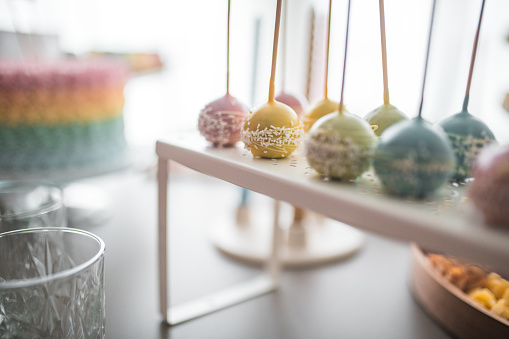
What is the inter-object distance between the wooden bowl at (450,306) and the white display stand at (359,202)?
20 cm

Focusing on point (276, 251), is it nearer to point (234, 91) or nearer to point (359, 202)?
point (359, 202)

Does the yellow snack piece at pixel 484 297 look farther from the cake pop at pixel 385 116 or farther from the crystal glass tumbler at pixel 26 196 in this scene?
the crystal glass tumbler at pixel 26 196

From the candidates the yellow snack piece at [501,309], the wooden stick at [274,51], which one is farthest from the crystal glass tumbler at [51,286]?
the yellow snack piece at [501,309]

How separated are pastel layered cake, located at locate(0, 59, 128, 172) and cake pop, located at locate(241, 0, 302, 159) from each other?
1.41 feet

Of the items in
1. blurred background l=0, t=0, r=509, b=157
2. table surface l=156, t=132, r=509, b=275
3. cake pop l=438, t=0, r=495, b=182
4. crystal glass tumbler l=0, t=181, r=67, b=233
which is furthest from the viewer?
blurred background l=0, t=0, r=509, b=157

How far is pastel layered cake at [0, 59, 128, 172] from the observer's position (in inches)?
26.3

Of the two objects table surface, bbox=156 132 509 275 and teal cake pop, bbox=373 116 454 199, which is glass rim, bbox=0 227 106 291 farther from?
teal cake pop, bbox=373 116 454 199

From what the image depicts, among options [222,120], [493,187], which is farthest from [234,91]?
[493,187]

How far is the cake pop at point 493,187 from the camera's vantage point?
249 mm

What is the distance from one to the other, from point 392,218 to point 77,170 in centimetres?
61

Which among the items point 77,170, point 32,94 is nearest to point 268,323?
point 77,170

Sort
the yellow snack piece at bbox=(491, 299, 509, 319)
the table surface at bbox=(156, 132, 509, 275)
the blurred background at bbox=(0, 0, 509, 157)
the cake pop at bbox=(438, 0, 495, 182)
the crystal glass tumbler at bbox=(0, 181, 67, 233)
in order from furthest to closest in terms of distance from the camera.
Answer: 1. the blurred background at bbox=(0, 0, 509, 157)
2. the crystal glass tumbler at bbox=(0, 181, 67, 233)
3. the yellow snack piece at bbox=(491, 299, 509, 319)
4. the cake pop at bbox=(438, 0, 495, 182)
5. the table surface at bbox=(156, 132, 509, 275)

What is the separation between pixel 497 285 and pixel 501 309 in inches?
2.7

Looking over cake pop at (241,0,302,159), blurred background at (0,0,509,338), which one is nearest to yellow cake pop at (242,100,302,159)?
cake pop at (241,0,302,159)
